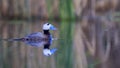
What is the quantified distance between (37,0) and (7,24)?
874mm

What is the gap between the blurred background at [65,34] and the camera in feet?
12.0

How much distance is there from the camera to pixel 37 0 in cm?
795

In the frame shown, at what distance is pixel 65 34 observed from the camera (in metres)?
6.12

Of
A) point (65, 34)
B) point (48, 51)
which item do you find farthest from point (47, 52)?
point (65, 34)

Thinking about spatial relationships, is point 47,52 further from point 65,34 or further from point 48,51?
point 65,34

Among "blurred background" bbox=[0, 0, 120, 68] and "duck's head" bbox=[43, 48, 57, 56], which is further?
"duck's head" bbox=[43, 48, 57, 56]

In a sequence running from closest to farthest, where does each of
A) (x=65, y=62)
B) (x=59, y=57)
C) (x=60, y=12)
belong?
(x=65, y=62) < (x=59, y=57) < (x=60, y=12)

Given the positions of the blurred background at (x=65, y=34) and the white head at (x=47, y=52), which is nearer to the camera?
the blurred background at (x=65, y=34)

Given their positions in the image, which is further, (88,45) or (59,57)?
(88,45)

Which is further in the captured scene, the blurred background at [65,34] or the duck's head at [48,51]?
the duck's head at [48,51]

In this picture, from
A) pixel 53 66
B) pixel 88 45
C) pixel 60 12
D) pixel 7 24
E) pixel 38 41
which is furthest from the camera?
pixel 7 24

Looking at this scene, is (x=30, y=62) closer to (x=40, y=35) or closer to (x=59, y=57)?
(x=59, y=57)

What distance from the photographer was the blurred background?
12.0 ft

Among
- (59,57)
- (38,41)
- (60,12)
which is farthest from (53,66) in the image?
(60,12)
